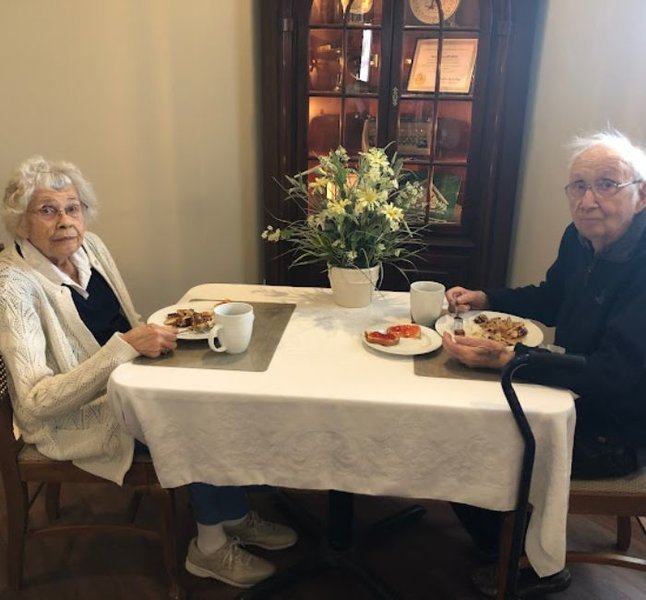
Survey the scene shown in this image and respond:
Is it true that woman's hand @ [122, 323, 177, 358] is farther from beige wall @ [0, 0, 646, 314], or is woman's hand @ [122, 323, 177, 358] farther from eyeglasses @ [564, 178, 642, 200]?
beige wall @ [0, 0, 646, 314]

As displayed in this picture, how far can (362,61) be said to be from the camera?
8.55ft

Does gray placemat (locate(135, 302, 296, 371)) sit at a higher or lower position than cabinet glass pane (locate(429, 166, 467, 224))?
lower

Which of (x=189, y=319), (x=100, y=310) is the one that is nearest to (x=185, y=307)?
(x=189, y=319)

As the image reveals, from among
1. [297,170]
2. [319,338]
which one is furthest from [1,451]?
[297,170]

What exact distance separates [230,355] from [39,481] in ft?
2.04

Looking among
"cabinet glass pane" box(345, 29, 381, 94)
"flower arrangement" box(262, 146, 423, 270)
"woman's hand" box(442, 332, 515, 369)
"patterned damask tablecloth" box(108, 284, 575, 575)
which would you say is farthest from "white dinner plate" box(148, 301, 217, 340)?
"cabinet glass pane" box(345, 29, 381, 94)

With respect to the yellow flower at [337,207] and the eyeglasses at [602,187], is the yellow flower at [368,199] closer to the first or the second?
the yellow flower at [337,207]

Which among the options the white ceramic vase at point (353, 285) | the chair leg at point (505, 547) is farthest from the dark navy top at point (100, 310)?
the chair leg at point (505, 547)

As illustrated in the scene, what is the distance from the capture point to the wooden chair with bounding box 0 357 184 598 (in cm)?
152

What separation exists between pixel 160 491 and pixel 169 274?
59.0 inches

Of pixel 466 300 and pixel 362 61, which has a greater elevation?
pixel 362 61

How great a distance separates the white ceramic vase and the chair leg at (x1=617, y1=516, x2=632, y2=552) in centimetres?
107

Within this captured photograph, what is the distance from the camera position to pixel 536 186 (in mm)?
2693

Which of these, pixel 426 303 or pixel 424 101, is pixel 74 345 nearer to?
pixel 426 303
